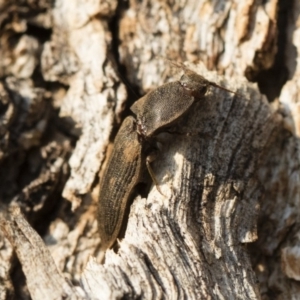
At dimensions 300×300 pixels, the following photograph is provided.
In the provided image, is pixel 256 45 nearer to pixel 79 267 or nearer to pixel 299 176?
pixel 299 176

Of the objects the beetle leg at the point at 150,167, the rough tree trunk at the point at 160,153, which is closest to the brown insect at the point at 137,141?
the beetle leg at the point at 150,167

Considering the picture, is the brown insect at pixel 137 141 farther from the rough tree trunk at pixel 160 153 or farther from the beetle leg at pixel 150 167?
the rough tree trunk at pixel 160 153

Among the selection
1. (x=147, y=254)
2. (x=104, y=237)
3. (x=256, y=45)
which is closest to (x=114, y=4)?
(x=256, y=45)

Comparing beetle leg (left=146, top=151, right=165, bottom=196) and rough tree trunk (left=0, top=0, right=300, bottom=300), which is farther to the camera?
beetle leg (left=146, top=151, right=165, bottom=196)

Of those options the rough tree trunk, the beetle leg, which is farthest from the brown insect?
the rough tree trunk

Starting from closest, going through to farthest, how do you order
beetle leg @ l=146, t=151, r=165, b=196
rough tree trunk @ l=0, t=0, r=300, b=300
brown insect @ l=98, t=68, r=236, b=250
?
rough tree trunk @ l=0, t=0, r=300, b=300 < beetle leg @ l=146, t=151, r=165, b=196 < brown insect @ l=98, t=68, r=236, b=250

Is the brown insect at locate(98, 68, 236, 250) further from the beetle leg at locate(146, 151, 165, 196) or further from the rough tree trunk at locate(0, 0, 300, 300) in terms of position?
the rough tree trunk at locate(0, 0, 300, 300)

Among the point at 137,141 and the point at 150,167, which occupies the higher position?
the point at 137,141

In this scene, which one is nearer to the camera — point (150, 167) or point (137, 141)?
point (150, 167)

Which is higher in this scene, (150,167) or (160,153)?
(160,153)

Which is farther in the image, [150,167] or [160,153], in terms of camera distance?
[160,153]
